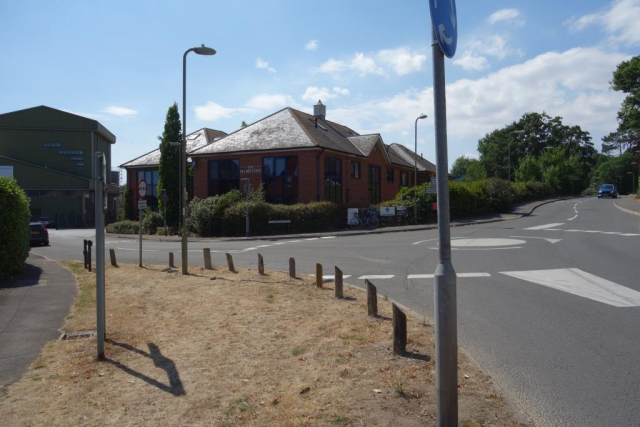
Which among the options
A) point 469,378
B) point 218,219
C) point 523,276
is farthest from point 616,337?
point 218,219

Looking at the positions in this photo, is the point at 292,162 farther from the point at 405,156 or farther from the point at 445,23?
the point at 445,23

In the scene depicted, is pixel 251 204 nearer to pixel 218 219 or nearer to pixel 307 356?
pixel 218 219

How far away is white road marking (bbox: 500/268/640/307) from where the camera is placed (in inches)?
344

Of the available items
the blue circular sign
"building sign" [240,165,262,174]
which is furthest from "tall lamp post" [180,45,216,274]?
"building sign" [240,165,262,174]

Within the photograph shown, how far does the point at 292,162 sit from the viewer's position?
35688mm

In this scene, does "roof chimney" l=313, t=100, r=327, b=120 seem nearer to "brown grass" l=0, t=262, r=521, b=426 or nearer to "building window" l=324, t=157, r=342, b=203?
"building window" l=324, t=157, r=342, b=203

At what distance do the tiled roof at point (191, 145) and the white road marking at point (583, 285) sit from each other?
121 ft

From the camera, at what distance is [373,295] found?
7.78m

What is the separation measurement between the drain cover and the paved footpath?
0.16 metres

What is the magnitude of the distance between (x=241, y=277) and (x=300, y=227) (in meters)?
18.6

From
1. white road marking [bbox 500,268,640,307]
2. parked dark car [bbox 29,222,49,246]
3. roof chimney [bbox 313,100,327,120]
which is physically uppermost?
roof chimney [bbox 313,100,327,120]

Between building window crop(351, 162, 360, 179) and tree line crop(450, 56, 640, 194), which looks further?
tree line crop(450, 56, 640, 194)

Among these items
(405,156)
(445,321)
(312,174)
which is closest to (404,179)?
(405,156)

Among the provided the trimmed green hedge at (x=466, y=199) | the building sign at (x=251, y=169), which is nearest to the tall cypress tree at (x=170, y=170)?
the building sign at (x=251, y=169)
